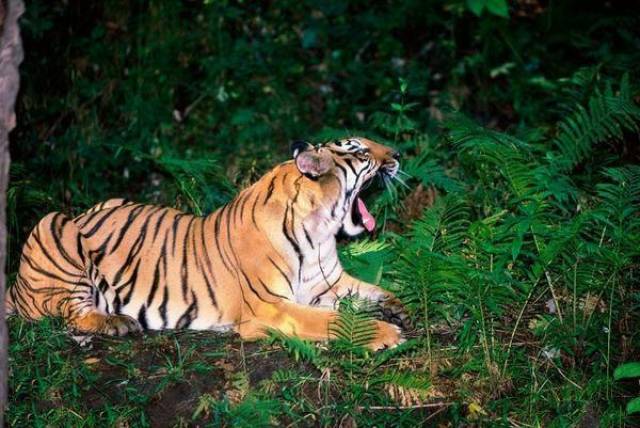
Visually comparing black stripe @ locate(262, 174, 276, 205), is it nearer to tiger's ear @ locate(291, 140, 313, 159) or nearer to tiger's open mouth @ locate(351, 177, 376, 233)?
tiger's ear @ locate(291, 140, 313, 159)

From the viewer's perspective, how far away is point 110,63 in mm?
8523

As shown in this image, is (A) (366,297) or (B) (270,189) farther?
(A) (366,297)

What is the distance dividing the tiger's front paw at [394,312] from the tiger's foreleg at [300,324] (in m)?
0.32

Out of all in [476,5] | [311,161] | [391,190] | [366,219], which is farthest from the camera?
[476,5]

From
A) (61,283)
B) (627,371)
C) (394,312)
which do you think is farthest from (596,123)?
(61,283)

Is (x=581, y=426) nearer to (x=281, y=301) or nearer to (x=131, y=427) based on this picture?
(x=281, y=301)

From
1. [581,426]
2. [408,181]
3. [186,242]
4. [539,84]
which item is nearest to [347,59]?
[539,84]

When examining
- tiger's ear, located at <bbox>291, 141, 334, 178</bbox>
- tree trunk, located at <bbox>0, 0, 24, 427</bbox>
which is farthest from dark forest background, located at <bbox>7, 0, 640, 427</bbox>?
tree trunk, located at <bbox>0, 0, 24, 427</bbox>

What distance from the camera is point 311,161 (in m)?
5.19

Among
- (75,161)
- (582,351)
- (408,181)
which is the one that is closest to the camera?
(582,351)

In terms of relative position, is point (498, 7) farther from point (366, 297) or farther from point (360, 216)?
point (366, 297)

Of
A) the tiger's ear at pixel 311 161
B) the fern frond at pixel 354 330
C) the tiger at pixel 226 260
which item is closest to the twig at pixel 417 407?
the fern frond at pixel 354 330

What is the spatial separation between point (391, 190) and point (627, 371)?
221 cm

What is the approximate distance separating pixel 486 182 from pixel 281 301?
72.8 inches
